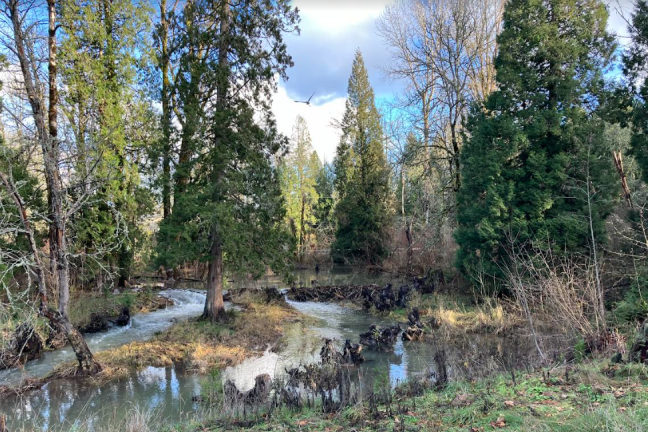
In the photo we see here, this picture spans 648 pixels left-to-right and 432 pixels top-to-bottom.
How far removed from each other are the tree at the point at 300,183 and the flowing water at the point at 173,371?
2579 centimetres

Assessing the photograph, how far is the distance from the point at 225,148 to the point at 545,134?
9930 millimetres

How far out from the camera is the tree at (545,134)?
12.1 meters

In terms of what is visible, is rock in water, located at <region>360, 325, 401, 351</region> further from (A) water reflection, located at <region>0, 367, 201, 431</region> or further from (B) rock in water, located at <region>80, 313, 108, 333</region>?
(B) rock in water, located at <region>80, 313, 108, 333</region>

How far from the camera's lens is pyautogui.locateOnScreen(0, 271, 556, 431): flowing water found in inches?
275

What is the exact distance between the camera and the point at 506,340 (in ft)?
34.5

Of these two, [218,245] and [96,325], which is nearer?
[218,245]

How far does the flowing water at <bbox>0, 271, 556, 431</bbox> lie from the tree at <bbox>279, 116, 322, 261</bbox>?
2579 cm

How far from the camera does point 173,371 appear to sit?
941 centimetres

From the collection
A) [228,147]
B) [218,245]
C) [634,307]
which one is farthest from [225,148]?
[634,307]

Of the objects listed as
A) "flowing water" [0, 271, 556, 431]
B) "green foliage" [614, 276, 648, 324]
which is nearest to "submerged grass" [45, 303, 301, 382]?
"flowing water" [0, 271, 556, 431]

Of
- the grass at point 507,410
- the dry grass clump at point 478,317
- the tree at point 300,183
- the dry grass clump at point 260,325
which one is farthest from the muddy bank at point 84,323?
the tree at point 300,183

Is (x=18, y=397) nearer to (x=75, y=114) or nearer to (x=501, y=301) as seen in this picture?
(x=75, y=114)

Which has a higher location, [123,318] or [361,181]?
[361,181]

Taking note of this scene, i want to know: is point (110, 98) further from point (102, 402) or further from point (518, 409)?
point (518, 409)
